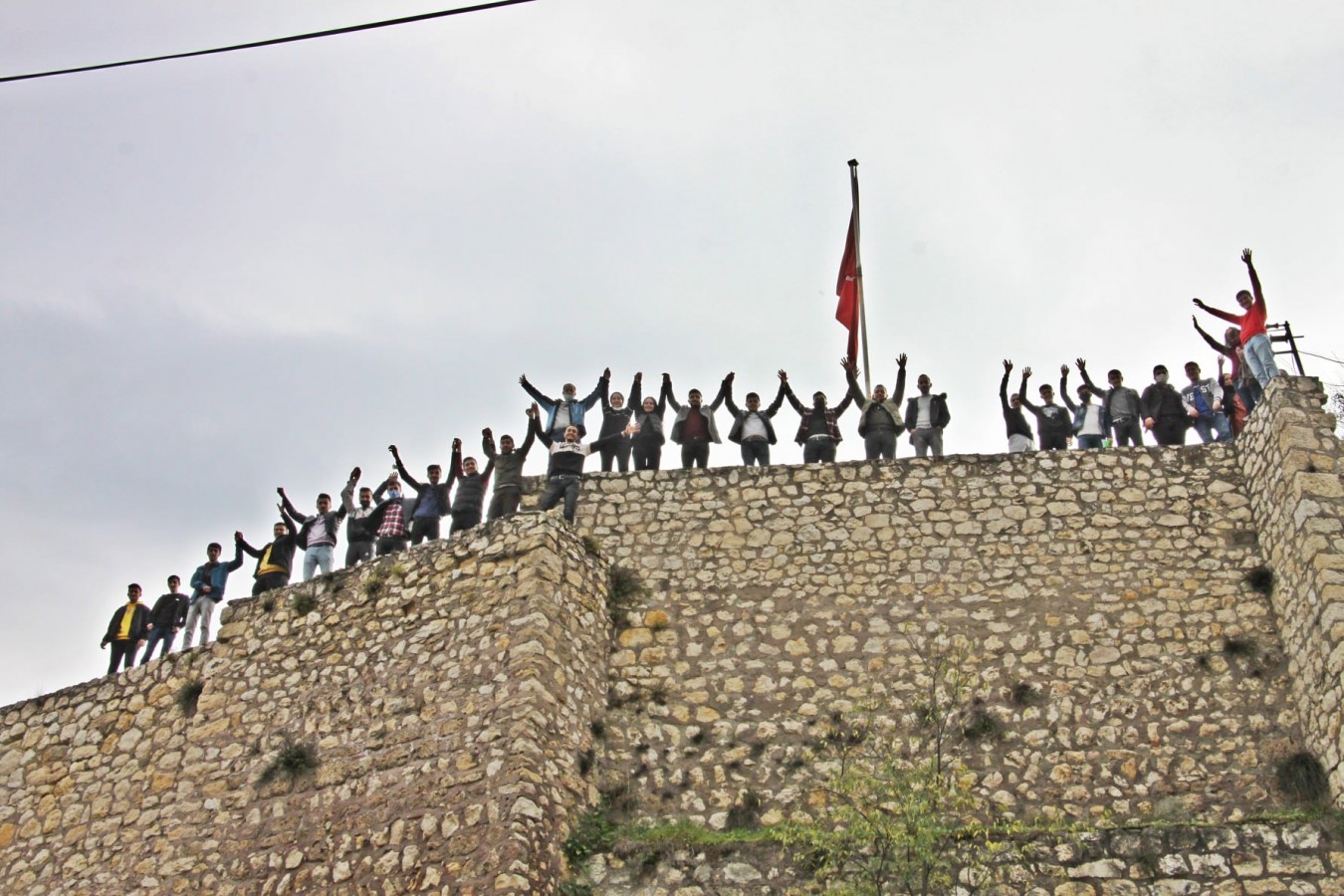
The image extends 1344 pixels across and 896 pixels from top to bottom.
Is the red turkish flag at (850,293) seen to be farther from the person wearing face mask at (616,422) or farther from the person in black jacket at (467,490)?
the person in black jacket at (467,490)

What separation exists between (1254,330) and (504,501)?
888cm

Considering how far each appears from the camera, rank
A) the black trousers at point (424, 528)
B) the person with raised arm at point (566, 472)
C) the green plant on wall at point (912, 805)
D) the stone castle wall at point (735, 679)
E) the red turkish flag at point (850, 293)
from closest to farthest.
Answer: the green plant on wall at point (912, 805)
the stone castle wall at point (735, 679)
the person with raised arm at point (566, 472)
the black trousers at point (424, 528)
the red turkish flag at point (850, 293)

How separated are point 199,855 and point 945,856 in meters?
7.87

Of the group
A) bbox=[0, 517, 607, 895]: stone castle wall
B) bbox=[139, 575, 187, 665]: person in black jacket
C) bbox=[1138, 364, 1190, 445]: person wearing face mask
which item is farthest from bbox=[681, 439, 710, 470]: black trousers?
bbox=[139, 575, 187, 665]: person in black jacket

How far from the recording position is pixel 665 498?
54.6 feet

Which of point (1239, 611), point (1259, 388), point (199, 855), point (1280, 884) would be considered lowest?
point (1280, 884)

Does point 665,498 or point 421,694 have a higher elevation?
point 665,498

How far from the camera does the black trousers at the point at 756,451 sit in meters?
17.4

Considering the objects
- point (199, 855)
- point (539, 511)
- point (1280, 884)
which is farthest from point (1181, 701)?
point (199, 855)

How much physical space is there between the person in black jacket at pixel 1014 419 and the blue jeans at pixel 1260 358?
2749 mm

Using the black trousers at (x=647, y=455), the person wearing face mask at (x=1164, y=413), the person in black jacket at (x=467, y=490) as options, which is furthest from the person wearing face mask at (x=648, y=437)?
the person wearing face mask at (x=1164, y=413)

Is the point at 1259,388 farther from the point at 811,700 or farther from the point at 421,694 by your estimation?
the point at 421,694

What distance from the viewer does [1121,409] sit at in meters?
17.2

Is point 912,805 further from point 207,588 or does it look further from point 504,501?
point 207,588
